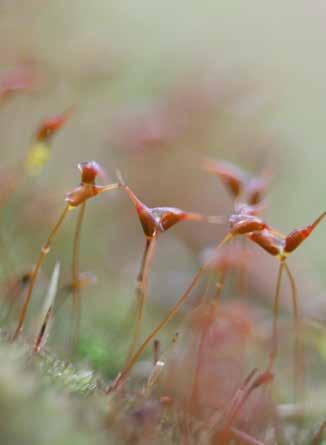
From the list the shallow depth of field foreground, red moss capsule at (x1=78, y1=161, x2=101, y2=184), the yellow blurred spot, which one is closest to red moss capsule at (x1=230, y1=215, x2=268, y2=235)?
the shallow depth of field foreground

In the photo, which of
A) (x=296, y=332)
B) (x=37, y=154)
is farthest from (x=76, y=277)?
(x=296, y=332)

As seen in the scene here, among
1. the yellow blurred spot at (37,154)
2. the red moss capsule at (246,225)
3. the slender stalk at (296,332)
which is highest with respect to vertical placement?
the yellow blurred spot at (37,154)

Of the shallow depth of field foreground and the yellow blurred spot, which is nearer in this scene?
the shallow depth of field foreground

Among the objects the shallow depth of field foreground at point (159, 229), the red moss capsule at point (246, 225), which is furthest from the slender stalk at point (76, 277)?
the red moss capsule at point (246, 225)

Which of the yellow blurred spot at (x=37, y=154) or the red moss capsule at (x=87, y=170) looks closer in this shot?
the red moss capsule at (x=87, y=170)

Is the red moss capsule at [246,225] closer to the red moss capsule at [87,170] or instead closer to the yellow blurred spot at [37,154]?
the red moss capsule at [87,170]

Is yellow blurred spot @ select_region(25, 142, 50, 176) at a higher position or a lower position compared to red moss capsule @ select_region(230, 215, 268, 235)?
higher

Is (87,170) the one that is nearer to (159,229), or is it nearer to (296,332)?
(159,229)

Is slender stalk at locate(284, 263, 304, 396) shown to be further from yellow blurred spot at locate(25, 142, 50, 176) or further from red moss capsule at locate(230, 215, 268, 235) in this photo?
yellow blurred spot at locate(25, 142, 50, 176)

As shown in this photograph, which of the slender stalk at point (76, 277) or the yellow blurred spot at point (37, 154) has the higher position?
the yellow blurred spot at point (37, 154)

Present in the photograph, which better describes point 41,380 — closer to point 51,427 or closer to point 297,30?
point 51,427
